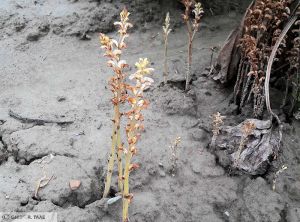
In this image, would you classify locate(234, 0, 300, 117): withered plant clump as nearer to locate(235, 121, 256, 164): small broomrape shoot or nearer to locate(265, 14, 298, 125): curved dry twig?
locate(265, 14, 298, 125): curved dry twig

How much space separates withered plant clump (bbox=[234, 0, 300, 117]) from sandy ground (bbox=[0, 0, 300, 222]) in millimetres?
202

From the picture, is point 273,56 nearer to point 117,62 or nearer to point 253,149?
point 253,149

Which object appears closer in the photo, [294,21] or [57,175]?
[57,175]

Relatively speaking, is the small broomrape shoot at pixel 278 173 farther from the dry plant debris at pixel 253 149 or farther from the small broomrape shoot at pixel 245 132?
the small broomrape shoot at pixel 245 132

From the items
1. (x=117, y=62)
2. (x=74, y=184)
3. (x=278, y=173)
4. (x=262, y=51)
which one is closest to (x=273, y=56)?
(x=262, y=51)

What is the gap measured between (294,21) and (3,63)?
234 centimetres

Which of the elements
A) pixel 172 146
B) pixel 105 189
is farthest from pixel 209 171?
pixel 105 189

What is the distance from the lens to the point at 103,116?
304 centimetres

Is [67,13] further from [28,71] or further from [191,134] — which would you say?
[191,134]

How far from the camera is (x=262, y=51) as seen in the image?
110 inches

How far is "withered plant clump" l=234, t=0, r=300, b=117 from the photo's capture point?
2.70m

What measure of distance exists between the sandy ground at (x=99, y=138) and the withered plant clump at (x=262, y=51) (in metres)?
0.20

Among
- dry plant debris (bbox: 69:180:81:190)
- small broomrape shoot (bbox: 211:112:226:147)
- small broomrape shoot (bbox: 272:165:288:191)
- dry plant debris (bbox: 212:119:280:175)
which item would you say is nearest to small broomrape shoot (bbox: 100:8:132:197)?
dry plant debris (bbox: 69:180:81:190)

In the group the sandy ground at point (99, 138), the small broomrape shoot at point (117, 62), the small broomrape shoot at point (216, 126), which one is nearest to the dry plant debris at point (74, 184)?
the sandy ground at point (99, 138)
